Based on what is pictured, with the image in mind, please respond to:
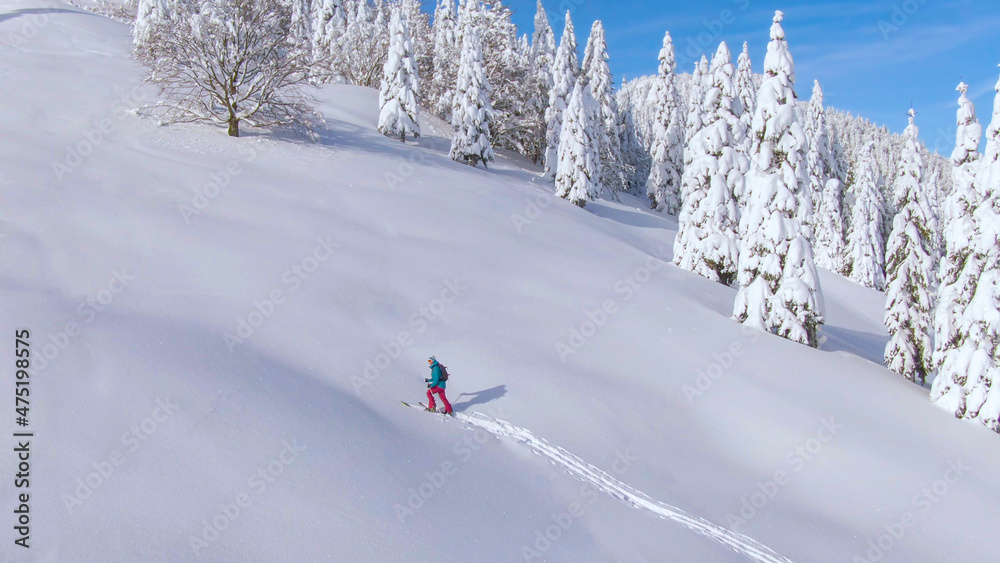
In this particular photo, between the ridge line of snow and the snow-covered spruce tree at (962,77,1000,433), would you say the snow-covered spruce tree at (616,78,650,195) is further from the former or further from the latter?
the ridge line of snow

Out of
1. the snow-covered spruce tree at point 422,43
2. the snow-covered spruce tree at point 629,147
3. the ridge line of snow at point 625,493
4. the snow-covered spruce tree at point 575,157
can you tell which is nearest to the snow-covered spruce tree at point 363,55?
the snow-covered spruce tree at point 422,43

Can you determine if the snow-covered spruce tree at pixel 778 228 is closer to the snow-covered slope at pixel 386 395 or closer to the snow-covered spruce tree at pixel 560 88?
the snow-covered slope at pixel 386 395

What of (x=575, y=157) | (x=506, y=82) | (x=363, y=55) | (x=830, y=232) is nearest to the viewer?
(x=575, y=157)

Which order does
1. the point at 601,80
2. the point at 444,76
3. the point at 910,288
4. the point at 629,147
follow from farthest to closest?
the point at 629,147 → the point at 601,80 → the point at 444,76 → the point at 910,288

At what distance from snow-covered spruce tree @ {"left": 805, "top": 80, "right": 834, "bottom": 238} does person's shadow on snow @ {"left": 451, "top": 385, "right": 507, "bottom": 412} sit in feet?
155

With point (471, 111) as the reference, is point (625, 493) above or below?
below

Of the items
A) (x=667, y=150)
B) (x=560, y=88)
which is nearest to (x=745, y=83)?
(x=667, y=150)

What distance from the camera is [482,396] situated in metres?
11.4

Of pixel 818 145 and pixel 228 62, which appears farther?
pixel 818 145

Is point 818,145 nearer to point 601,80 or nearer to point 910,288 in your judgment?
point 601,80

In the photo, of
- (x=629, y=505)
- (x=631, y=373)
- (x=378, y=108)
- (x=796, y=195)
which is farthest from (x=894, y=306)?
(x=378, y=108)

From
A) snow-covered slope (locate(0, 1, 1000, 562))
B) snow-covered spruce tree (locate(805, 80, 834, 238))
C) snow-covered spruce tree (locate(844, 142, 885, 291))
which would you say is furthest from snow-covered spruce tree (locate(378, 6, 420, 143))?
snow-covered spruce tree (locate(844, 142, 885, 291))

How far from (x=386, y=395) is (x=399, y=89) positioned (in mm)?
28983

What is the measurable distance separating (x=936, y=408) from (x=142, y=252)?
21.3m
